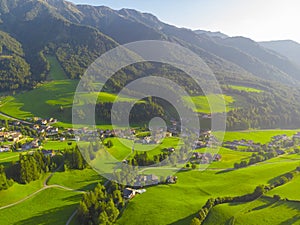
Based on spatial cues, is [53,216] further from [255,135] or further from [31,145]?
[255,135]

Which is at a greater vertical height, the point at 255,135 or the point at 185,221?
the point at 255,135

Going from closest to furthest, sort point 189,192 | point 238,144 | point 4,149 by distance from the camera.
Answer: point 189,192, point 4,149, point 238,144

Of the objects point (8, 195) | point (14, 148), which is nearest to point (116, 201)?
point (8, 195)

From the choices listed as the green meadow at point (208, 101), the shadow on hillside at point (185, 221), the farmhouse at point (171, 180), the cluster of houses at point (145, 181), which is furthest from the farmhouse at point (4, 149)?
the green meadow at point (208, 101)

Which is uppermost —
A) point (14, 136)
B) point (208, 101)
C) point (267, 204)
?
point (208, 101)

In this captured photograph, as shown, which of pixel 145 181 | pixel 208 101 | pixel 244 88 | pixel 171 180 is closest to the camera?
pixel 145 181

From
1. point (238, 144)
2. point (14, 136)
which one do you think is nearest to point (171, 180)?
point (238, 144)

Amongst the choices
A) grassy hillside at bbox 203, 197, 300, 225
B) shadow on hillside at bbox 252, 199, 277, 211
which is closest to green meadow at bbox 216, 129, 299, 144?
shadow on hillside at bbox 252, 199, 277, 211

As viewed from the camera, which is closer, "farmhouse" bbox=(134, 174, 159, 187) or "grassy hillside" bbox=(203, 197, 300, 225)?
"grassy hillside" bbox=(203, 197, 300, 225)

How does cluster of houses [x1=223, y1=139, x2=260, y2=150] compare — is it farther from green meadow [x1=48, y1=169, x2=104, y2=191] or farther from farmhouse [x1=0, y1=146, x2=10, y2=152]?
farmhouse [x1=0, y1=146, x2=10, y2=152]
